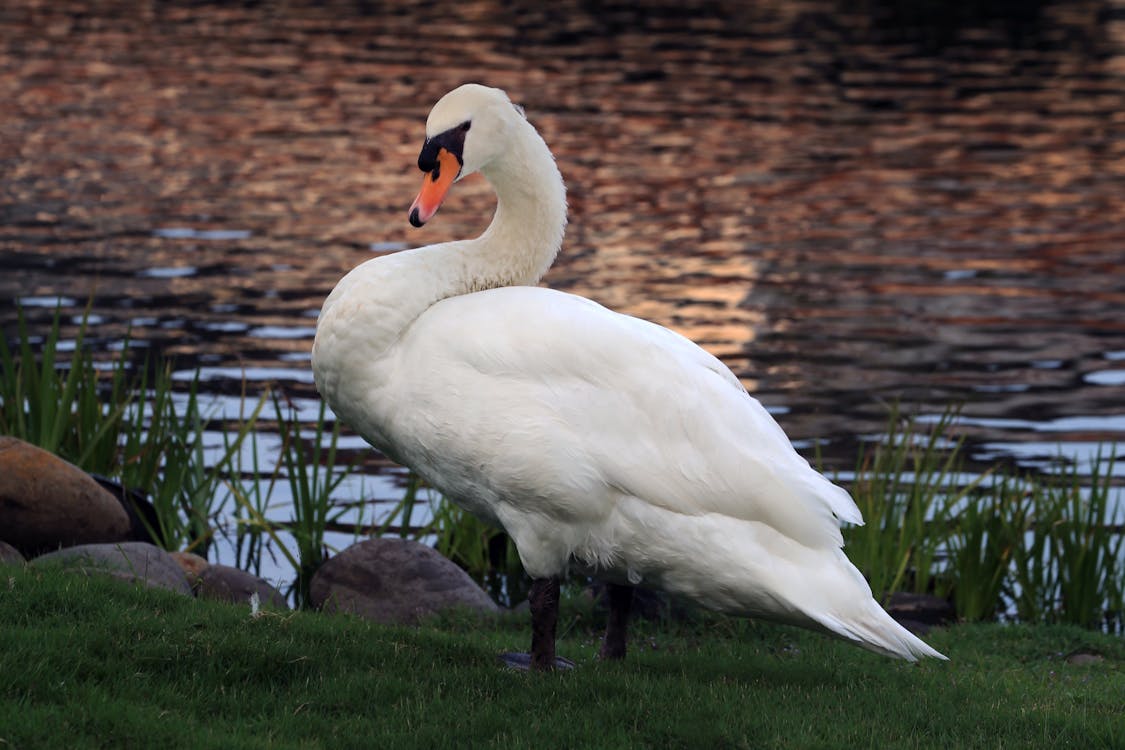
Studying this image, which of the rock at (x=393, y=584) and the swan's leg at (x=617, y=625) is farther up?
the swan's leg at (x=617, y=625)

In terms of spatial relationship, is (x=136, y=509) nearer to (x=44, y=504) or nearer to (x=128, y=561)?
(x=44, y=504)

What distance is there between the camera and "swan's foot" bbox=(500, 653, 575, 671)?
7323 millimetres

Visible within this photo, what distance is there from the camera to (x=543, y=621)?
722cm

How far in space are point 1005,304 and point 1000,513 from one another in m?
11.5

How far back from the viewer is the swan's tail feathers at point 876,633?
6.76m

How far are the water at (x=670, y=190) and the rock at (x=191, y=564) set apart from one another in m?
3.67

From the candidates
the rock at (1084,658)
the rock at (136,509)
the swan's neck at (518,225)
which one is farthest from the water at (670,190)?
the swan's neck at (518,225)

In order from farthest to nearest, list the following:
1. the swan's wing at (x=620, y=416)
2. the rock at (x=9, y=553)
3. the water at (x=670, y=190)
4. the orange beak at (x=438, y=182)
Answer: the water at (x=670, y=190), the rock at (x=9, y=553), the orange beak at (x=438, y=182), the swan's wing at (x=620, y=416)

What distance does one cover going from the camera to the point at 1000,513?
10.9 meters

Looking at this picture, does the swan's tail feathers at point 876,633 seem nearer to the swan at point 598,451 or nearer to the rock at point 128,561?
the swan at point 598,451

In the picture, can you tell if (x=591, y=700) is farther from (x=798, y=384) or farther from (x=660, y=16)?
(x=660, y=16)

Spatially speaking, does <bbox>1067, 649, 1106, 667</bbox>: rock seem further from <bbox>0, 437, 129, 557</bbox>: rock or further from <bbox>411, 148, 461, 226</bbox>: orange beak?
<bbox>0, 437, 129, 557</bbox>: rock

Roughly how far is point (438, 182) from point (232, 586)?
3288 millimetres

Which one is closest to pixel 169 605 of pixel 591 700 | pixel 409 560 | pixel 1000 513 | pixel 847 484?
pixel 591 700
